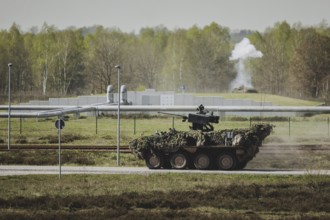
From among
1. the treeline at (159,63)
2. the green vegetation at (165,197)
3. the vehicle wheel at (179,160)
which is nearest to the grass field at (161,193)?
the green vegetation at (165,197)

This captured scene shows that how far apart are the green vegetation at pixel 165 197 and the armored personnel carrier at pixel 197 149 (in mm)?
2876

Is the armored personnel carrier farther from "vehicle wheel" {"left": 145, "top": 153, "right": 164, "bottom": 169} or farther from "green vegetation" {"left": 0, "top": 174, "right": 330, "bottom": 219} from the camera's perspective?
"green vegetation" {"left": 0, "top": 174, "right": 330, "bottom": 219}

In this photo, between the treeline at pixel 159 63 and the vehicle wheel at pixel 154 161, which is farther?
the treeline at pixel 159 63

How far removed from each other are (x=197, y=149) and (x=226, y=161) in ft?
4.81

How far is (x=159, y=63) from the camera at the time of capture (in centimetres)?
10631

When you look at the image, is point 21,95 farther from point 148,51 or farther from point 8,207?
point 8,207

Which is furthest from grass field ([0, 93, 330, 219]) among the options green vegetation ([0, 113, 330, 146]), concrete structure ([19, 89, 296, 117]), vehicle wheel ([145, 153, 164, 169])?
concrete structure ([19, 89, 296, 117])

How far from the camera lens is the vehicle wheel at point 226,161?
128 ft

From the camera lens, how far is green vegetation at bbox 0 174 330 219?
26359mm

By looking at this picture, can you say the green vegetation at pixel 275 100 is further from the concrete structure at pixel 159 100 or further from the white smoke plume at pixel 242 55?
the white smoke plume at pixel 242 55

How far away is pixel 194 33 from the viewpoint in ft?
377

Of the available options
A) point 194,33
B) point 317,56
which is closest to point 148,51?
point 194,33

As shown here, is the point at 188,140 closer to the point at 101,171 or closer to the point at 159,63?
the point at 101,171

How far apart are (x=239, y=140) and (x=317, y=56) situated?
5552 centimetres
